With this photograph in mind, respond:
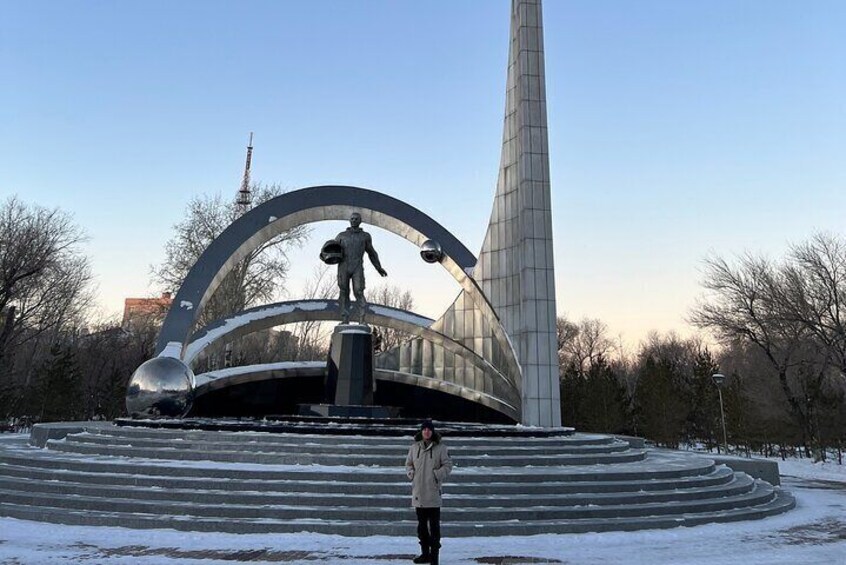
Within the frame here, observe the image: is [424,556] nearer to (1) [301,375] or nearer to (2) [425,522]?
(2) [425,522]

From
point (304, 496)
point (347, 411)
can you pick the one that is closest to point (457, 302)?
point (347, 411)

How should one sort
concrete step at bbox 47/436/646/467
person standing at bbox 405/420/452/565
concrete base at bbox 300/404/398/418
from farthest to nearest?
concrete base at bbox 300/404/398/418, concrete step at bbox 47/436/646/467, person standing at bbox 405/420/452/565

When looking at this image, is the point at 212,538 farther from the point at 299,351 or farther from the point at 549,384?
the point at 299,351

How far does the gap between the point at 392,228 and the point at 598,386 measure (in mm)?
15677

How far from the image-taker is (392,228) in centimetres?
1978

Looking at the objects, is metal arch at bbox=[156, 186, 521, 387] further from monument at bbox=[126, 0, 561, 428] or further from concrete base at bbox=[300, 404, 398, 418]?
concrete base at bbox=[300, 404, 398, 418]

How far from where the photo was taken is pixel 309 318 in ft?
66.9

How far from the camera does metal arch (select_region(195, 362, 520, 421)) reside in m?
18.1

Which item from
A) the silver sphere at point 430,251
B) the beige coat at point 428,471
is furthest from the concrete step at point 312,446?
the silver sphere at point 430,251

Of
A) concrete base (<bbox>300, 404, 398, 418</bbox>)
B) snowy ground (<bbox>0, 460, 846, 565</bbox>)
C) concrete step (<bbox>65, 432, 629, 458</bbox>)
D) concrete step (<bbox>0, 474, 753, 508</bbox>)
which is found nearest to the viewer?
snowy ground (<bbox>0, 460, 846, 565</bbox>)

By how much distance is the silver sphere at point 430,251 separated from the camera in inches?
711

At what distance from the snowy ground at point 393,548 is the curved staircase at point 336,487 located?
258mm

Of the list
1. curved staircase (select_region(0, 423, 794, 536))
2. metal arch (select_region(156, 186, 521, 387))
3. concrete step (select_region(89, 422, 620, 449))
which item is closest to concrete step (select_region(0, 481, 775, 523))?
curved staircase (select_region(0, 423, 794, 536))

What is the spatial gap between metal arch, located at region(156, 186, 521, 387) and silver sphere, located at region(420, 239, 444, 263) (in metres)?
0.71
